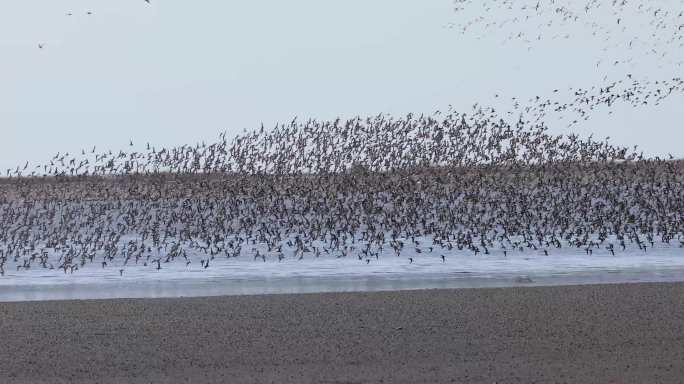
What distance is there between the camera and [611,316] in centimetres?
1265

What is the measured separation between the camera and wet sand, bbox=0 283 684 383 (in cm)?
965

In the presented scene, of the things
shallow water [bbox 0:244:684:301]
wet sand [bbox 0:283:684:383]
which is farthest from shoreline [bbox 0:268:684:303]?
wet sand [bbox 0:283:684:383]

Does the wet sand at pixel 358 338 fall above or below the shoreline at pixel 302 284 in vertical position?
below

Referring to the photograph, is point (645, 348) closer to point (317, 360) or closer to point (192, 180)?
point (317, 360)

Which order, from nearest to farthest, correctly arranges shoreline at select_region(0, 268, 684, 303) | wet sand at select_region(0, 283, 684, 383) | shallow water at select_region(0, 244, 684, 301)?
wet sand at select_region(0, 283, 684, 383), shoreline at select_region(0, 268, 684, 303), shallow water at select_region(0, 244, 684, 301)

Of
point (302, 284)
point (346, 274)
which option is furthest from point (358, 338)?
point (346, 274)

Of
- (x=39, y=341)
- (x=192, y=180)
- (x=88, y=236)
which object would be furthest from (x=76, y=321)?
(x=192, y=180)

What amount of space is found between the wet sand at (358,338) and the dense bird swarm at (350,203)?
6.61 metres

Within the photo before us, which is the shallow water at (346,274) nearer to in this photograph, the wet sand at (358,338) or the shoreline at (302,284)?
the shoreline at (302,284)

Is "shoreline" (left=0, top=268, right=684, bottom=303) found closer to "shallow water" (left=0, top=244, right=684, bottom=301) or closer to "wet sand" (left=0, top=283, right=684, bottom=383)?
"shallow water" (left=0, top=244, right=684, bottom=301)

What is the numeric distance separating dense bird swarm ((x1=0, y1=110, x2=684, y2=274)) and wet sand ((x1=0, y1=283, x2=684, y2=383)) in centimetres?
661

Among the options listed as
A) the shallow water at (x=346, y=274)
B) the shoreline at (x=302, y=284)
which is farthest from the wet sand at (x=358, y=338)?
the shallow water at (x=346, y=274)

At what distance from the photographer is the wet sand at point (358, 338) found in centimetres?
965

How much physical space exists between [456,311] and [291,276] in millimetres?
5601
